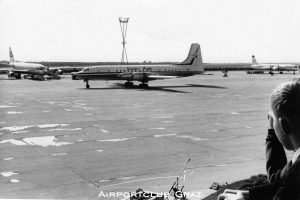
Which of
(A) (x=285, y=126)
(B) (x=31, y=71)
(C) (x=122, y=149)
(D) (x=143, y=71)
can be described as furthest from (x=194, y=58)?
(A) (x=285, y=126)

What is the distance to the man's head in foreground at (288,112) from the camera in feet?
7.67

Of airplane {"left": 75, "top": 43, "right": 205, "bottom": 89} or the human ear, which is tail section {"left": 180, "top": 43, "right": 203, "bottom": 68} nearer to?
airplane {"left": 75, "top": 43, "right": 205, "bottom": 89}

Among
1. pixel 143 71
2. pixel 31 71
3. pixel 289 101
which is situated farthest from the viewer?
pixel 31 71

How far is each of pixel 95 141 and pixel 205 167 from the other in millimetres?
6655

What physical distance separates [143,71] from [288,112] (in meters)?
54.9

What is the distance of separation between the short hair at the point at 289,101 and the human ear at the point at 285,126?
34 millimetres

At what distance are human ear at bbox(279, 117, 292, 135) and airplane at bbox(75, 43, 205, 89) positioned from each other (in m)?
52.9

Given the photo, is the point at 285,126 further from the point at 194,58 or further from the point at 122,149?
the point at 194,58

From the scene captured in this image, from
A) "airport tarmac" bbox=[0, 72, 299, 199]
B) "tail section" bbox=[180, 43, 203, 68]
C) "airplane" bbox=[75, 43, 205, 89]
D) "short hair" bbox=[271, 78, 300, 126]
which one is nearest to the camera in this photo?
"short hair" bbox=[271, 78, 300, 126]

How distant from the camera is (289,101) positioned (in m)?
2.34

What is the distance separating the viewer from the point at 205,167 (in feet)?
45.5

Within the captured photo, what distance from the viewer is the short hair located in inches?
91.7

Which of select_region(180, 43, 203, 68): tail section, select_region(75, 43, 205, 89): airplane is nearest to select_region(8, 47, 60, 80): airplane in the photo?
select_region(75, 43, 205, 89): airplane

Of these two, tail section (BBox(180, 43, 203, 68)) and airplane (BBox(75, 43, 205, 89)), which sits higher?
tail section (BBox(180, 43, 203, 68))
